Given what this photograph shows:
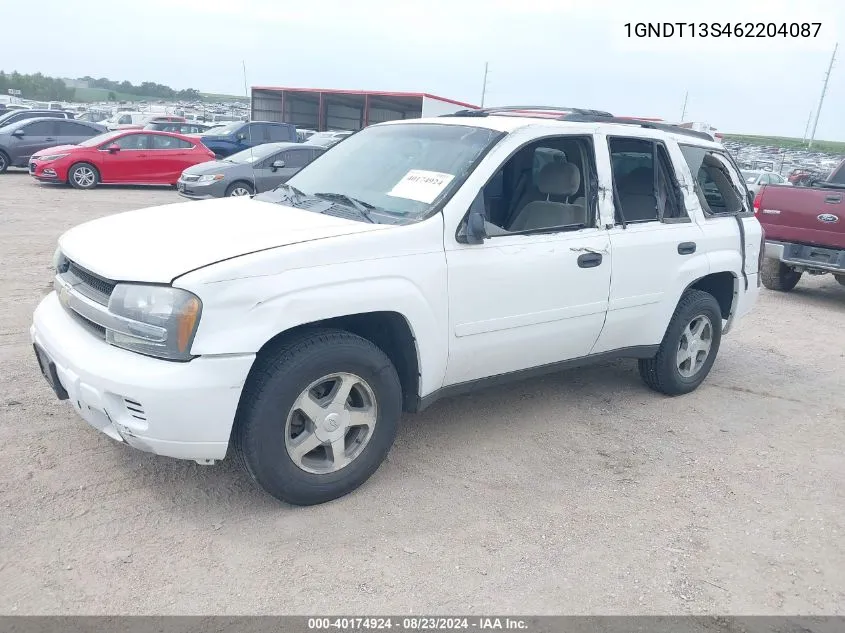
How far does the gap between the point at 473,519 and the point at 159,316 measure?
5.51ft

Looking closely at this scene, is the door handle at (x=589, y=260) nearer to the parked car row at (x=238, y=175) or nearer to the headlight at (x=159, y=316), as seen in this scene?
the headlight at (x=159, y=316)

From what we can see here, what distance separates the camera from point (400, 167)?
4008mm

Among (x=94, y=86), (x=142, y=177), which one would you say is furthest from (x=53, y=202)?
(x=94, y=86)

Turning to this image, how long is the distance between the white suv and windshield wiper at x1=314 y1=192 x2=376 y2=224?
0.02m

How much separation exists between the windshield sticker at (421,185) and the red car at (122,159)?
45.6 ft

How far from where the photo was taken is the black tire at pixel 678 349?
4.90 metres

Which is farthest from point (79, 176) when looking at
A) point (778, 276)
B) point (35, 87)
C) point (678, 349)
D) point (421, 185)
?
Result: point (35, 87)

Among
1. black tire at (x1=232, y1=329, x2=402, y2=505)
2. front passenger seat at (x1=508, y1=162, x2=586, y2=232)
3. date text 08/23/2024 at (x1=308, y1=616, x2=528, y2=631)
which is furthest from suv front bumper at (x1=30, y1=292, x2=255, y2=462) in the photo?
front passenger seat at (x1=508, y1=162, x2=586, y2=232)

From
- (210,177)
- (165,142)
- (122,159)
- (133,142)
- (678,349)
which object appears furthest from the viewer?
(165,142)

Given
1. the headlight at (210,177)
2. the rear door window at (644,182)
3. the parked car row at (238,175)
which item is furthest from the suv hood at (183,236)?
the headlight at (210,177)

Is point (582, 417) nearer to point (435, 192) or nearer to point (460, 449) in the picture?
point (460, 449)

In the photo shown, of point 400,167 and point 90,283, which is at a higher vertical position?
point 400,167

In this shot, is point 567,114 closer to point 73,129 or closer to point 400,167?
point 400,167

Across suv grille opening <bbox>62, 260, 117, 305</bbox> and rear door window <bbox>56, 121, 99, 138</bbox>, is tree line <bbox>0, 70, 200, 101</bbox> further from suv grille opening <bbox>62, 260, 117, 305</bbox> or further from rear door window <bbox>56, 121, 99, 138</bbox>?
suv grille opening <bbox>62, 260, 117, 305</bbox>
